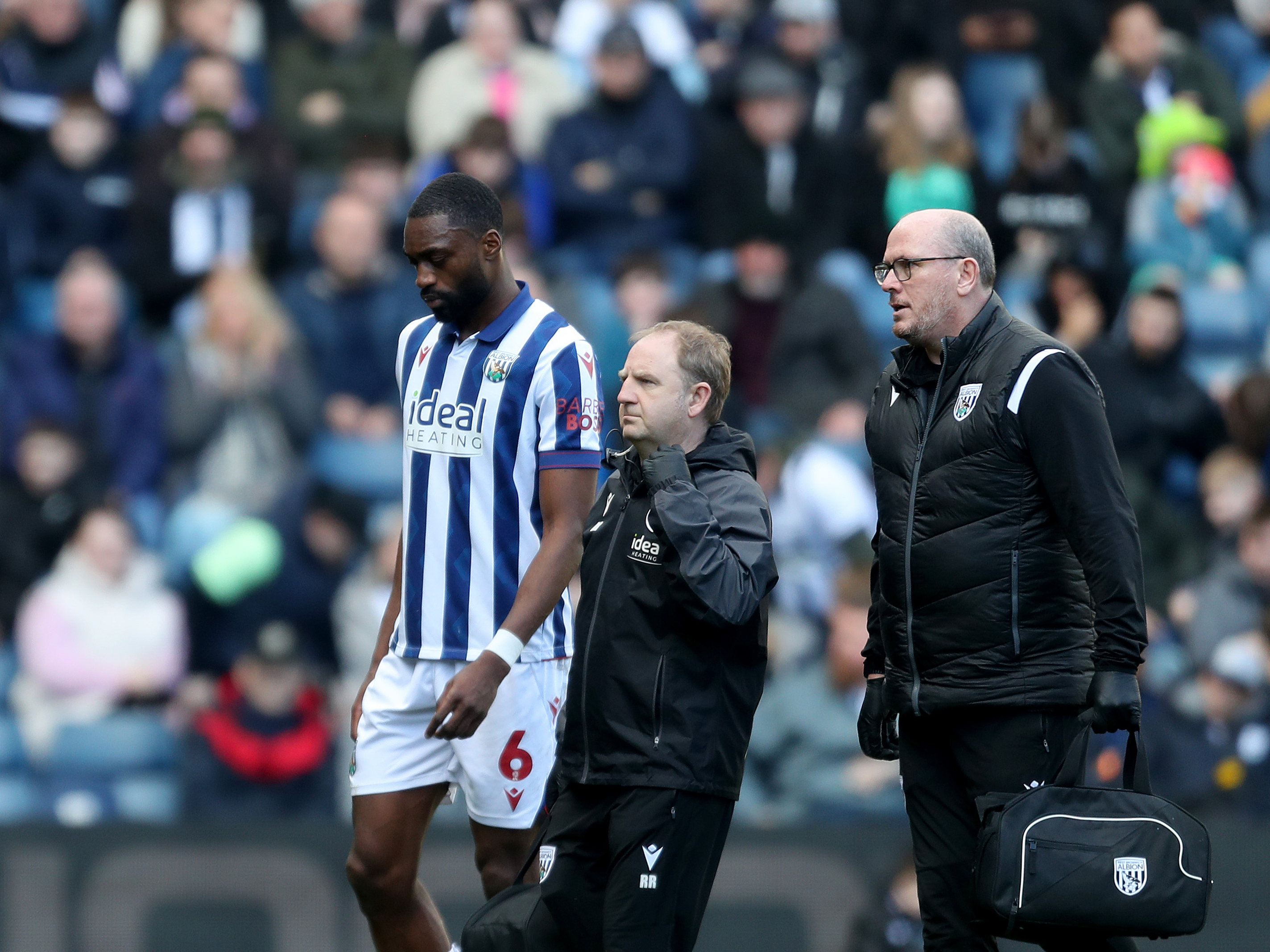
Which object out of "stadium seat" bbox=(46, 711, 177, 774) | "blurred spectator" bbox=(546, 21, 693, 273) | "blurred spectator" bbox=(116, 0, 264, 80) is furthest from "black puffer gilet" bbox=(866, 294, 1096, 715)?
"blurred spectator" bbox=(116, 0, 264, 80)

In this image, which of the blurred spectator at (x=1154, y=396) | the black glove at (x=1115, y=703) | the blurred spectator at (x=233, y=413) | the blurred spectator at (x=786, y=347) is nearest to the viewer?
the black glove at (x=1115, y=703)

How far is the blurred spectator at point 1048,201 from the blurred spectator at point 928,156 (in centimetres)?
18

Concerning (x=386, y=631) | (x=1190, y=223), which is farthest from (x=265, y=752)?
(x=1190, y=223)

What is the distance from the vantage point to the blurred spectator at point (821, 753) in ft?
26.3

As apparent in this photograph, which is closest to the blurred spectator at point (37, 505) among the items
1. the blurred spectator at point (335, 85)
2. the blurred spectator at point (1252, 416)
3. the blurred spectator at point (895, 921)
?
the blurred spectator at point (335, 85)

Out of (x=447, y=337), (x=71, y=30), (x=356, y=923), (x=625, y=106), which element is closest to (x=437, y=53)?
(x=625, y=106)

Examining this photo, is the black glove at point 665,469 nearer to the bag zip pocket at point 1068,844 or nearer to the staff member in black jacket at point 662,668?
the staff member in black jacket at point 662,668

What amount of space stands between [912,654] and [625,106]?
6543 mm

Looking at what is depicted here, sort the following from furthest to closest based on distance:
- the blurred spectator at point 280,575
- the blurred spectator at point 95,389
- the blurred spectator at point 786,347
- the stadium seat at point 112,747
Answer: the blurred spectator at point 786,347
the blurred spectator at point 95,389
the blurred spectator at point 280,575
the stadium seat at point 112,747

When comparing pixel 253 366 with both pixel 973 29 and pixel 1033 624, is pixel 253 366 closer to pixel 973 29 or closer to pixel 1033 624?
pixel 973 29

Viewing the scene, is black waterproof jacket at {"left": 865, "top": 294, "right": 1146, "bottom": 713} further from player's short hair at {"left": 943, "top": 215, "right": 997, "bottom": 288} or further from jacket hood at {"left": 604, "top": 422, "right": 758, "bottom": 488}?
jacket hood at {"left": 604, "top": 422, "right": 758, "bottom": 488}

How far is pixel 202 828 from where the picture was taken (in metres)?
7.58

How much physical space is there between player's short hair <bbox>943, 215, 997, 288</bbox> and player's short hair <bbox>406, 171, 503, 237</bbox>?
1.18 m

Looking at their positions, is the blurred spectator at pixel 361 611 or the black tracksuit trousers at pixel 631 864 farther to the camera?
the blurred spectator at pixel 361 611
